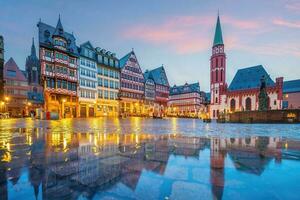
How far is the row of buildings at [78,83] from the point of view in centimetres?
3716

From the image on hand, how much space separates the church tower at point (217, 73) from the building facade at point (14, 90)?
60596 mm

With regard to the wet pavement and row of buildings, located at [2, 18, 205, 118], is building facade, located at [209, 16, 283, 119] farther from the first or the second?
the wet pavement

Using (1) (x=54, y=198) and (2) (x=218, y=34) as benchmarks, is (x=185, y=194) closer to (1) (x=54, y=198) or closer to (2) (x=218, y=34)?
(1) (x=54, y=198)

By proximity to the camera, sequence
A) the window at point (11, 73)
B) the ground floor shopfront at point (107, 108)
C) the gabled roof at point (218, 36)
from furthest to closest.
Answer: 1. the gabled roof at point (218, 36)
2. the window at point (11, 73)
3. the ground floor shopfront at point (107, 108)

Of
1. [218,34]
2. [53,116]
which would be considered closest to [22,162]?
[53,116]

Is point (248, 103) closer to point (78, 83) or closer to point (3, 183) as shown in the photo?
point (78, 83)

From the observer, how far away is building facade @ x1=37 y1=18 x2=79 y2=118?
36.3 metres

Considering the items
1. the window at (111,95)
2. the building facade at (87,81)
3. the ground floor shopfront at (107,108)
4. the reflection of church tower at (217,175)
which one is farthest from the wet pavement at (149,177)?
the window at (111,95)

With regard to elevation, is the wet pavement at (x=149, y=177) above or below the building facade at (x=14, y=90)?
below

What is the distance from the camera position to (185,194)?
7.02ft

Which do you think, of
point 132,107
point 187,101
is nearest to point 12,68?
point 132,107

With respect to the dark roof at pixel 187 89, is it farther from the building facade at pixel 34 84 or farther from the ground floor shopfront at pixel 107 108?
the building facade at pixel 34 84

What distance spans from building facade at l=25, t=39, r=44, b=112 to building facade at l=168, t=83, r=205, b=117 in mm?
53330

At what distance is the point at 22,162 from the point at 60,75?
128 ft
